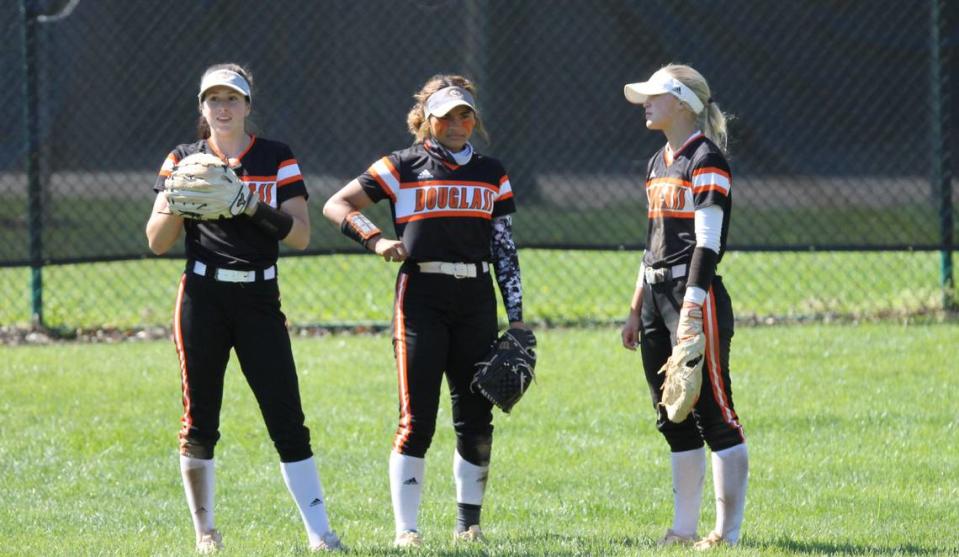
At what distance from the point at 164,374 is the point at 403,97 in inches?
95.1

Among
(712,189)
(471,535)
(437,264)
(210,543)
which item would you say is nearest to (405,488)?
(471,535)

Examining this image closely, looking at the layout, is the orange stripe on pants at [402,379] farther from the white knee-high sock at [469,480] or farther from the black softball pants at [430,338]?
the white knee-high sock at [469,480]

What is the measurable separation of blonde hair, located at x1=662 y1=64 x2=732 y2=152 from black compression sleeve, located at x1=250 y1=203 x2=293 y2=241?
57.1 inches

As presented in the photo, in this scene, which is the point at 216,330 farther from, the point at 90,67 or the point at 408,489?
the point at 90,67

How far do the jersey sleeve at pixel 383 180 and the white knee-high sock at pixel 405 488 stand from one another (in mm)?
952

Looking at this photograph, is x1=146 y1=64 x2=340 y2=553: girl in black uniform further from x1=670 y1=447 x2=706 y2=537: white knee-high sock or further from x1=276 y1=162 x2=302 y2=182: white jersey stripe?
x1=670 y1=447 x2=706 y2=537: white knee-high sock

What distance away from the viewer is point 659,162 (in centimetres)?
520

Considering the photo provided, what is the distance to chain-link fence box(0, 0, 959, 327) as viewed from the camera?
30.2ft

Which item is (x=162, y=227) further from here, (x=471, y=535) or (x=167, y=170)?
(x=471, y=535)

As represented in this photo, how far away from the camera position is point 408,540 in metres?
5.10

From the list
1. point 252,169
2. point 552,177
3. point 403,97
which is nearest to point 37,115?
point 403,97

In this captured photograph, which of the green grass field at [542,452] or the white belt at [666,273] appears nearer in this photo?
the white belt at [666,273]

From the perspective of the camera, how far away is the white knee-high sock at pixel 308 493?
5023 mm

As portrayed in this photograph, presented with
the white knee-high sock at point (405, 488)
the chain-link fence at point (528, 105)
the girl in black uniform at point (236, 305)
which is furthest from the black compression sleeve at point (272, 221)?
the chain-link fence at point (528, 105)
